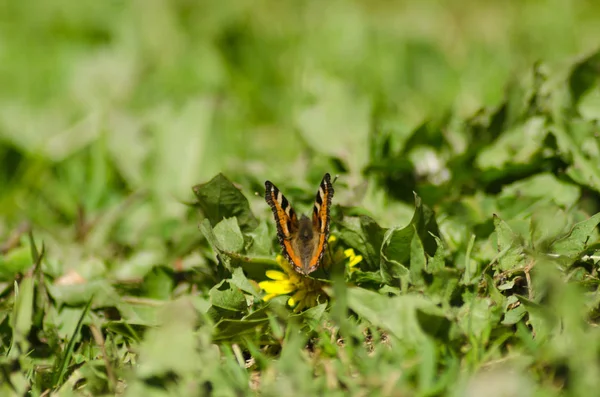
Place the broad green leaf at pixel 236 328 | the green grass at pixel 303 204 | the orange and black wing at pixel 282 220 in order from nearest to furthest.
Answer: the green grass at pixel 303 204 < the broad green leaf at pixel 236 328 < the orange and black wing at pixel 282 220

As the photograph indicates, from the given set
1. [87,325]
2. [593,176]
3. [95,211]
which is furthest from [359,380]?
[95,211]

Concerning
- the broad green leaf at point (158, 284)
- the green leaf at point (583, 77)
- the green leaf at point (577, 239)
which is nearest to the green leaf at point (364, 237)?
the green leaf at point (577, 239)

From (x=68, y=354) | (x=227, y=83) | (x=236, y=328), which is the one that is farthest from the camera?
(x=227, y=83)

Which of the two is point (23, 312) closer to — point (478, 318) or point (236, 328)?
point (236, 328)

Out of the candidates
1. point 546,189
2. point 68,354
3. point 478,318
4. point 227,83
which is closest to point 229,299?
point 68,354

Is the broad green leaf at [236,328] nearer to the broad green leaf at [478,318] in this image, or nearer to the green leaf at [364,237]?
the green leaf at [364,237]
